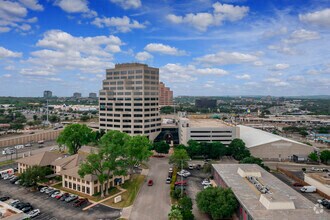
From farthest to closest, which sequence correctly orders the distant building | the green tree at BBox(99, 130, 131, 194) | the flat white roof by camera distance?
1. the distant building
2. the flat white roof
3. the green tree at BBox(99, 130, 131, 194)

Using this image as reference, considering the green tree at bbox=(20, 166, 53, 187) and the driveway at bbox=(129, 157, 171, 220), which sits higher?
the green tree at bbox=(20, 166, 53, 187)

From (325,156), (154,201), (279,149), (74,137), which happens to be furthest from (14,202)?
(325,156)

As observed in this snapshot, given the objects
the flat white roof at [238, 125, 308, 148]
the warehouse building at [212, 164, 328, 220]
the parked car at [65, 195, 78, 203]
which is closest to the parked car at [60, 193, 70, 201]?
the parked car at [65, 195, 78, 203]

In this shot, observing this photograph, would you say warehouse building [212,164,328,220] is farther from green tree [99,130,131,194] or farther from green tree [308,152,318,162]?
green tree [308,152,318,162]

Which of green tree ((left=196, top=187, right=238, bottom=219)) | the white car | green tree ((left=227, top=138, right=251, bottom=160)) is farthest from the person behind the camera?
green tree ((left=227, top=138, right=251, bottom=160))

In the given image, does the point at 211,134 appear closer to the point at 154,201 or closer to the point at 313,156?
the point at 313,156

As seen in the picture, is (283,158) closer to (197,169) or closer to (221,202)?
(197,169)

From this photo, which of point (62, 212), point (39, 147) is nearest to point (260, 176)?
point (62, 212)
